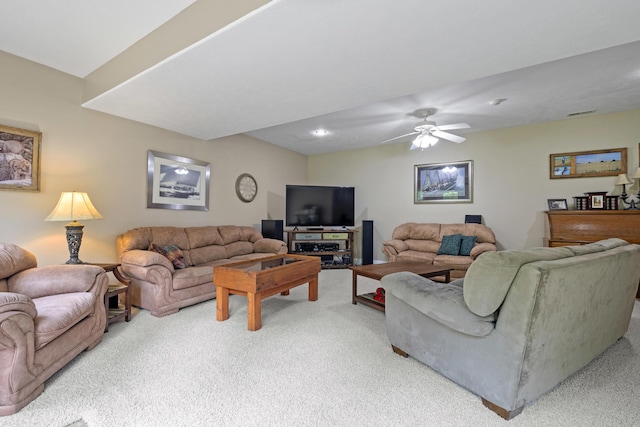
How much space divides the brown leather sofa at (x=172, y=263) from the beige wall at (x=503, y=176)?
127 inches

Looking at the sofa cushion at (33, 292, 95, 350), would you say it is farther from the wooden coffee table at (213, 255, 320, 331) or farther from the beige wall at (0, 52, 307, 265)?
the beige wall at (0, 52, 307, 265)

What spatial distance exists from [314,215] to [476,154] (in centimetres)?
328

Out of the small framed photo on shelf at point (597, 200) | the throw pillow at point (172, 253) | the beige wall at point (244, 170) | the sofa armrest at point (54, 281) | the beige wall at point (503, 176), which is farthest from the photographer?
the beige wall at point (503, 176)

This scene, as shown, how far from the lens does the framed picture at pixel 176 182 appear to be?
3.89 meters

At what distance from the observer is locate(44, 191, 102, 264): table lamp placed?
2650mm

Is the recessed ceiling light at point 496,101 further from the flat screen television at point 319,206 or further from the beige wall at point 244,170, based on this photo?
the flat screen television at point 319,206


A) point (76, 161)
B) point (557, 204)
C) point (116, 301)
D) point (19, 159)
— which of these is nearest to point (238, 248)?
point (116, 301)

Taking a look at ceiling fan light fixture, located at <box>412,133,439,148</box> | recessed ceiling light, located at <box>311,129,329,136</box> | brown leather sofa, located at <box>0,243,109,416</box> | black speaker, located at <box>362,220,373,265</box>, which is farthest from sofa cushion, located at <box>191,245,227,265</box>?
ceiling fan light fixture, located at <box>412,133,439,148</box>

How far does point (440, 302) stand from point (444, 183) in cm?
418

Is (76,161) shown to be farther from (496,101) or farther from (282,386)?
(496,101)

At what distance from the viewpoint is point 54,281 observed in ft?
7.23

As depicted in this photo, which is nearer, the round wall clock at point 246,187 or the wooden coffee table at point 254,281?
the wooden coffee table at point 254,281

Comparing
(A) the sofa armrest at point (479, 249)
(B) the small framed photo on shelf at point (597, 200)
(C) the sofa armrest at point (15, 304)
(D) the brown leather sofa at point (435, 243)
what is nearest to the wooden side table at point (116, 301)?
(C) the sofa armrest at point (15, 304)

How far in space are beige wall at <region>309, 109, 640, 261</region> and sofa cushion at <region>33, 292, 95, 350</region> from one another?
507 cm
